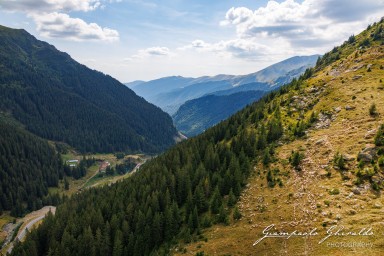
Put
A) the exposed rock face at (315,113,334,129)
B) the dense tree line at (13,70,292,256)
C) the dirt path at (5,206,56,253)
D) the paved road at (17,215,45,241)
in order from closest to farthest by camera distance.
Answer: the dense tree line at (13,70,292,256) < the exposed rock face at (315,113,334,129) < the paved road at (17,215,45,241) < the dirt path at (5,206,56,253)

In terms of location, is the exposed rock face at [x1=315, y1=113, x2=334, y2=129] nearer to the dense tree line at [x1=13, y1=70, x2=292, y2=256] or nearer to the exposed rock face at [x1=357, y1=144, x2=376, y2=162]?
the dense tree line at [x1=13, y1=70, x2=292, y2=256]

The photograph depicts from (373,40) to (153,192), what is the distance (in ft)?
472

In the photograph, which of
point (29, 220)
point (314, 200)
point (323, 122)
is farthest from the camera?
point (29, 220)

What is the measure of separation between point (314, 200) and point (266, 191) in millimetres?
13753

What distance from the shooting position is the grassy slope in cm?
5353

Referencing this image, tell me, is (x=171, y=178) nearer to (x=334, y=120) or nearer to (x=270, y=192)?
(x=270, y=192)

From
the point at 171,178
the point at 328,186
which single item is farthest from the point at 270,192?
the point at 171,178

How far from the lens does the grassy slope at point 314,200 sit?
53.5 meters

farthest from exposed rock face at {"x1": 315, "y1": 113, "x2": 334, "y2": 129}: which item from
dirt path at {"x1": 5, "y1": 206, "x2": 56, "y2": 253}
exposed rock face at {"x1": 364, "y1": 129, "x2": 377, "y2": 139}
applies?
dirt path at {"x1": 5, "y1": 206, "x2": 56, "y2": 253}

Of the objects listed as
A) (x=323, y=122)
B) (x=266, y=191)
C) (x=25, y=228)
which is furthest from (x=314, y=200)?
(x=25, y=228)

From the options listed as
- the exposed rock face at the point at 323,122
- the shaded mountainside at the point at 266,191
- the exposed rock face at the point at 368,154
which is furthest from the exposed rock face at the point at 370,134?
the exposed rock face at the point at 323,122

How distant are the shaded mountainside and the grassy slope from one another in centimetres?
23

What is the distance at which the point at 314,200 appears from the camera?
63250 millimetres

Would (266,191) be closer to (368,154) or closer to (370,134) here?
(368,154)
